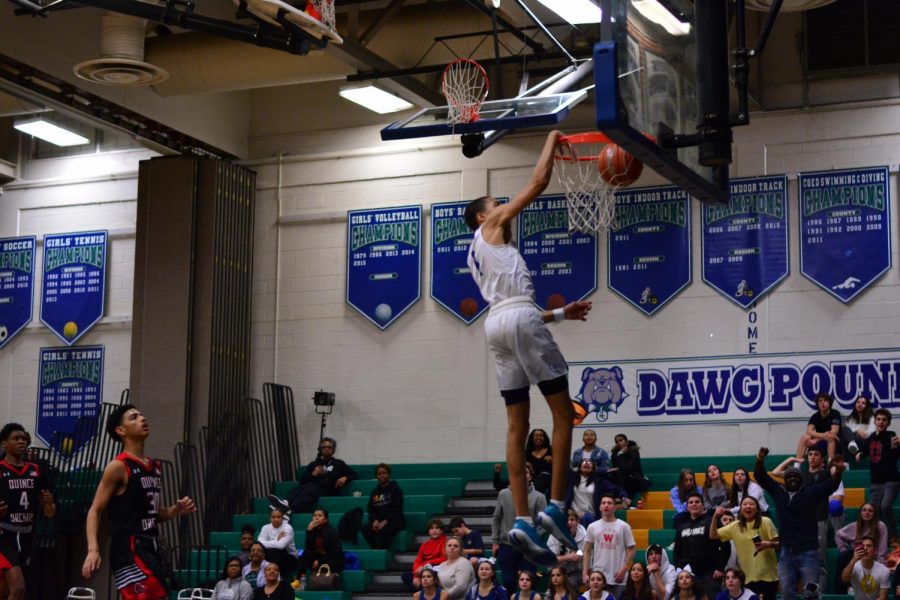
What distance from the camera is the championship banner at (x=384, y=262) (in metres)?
20.4

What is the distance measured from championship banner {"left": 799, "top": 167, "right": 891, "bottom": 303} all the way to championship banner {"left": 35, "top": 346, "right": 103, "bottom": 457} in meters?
10.7

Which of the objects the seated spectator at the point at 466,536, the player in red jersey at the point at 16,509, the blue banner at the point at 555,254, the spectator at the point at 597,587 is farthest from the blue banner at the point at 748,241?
the player in red jersey at the point at 16,509

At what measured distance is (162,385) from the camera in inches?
792

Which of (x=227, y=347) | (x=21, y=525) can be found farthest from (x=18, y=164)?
(x=21, y=525)

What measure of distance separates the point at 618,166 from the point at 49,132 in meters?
13.5

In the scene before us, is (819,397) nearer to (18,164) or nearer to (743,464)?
(743,464)

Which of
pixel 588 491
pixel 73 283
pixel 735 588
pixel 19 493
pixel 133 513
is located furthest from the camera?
pixel 73 283

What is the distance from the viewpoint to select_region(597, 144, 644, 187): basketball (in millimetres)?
9062

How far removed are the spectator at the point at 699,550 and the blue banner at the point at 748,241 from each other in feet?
14.7

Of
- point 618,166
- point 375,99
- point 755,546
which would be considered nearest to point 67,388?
point 375,99

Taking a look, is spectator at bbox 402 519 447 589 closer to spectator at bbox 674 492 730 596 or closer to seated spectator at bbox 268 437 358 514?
seated spectator at bbox 268 437 358 514

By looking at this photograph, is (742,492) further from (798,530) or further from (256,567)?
(256,567)

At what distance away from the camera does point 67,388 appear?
21.9 metres

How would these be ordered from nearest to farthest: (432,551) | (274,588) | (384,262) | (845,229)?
1. (274,588)
2. (432,551)
3. (845,229)
4. (384,262)
